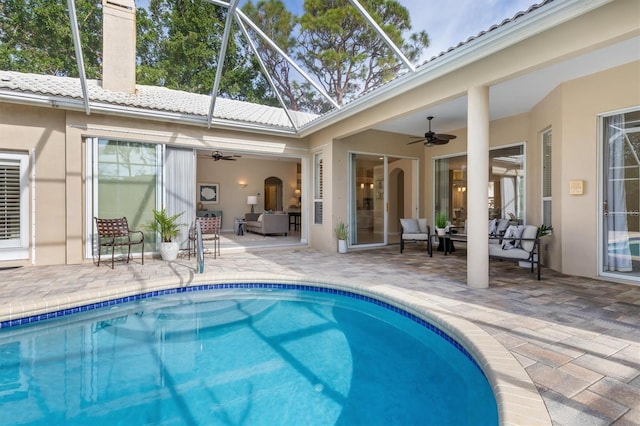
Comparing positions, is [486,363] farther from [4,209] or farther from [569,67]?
[4,209]

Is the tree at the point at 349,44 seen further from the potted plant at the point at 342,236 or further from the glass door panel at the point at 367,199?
the potted plant at the point at 342,236

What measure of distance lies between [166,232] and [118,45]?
459cm

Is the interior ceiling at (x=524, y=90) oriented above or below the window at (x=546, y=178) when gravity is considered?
above

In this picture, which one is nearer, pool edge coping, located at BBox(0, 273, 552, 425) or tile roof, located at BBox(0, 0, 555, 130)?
pool edge coping, located at BBox(0, 273, 552, 425)

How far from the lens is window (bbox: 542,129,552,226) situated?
20.4 ft

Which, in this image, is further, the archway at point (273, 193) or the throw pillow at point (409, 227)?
the archway at point (273, 193)

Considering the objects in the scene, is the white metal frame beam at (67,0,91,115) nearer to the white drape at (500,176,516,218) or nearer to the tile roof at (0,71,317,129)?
the tile roof at (0,71,317,129)

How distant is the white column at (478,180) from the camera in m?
4.46

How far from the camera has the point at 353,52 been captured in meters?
11.8

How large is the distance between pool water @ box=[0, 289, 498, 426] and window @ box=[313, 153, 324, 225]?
454cm

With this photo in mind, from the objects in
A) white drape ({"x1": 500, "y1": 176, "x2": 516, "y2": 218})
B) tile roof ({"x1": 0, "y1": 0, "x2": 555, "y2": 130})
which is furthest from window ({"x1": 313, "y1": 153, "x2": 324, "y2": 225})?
white drape ({"x1": 500, "y1": 176, "x2": 516, "y2": 218})

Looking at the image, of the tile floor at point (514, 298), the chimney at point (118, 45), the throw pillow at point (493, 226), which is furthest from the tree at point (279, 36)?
the throw pillow at point (493, 226)

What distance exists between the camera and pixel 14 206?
6.11m

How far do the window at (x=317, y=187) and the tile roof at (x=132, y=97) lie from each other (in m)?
1.14
